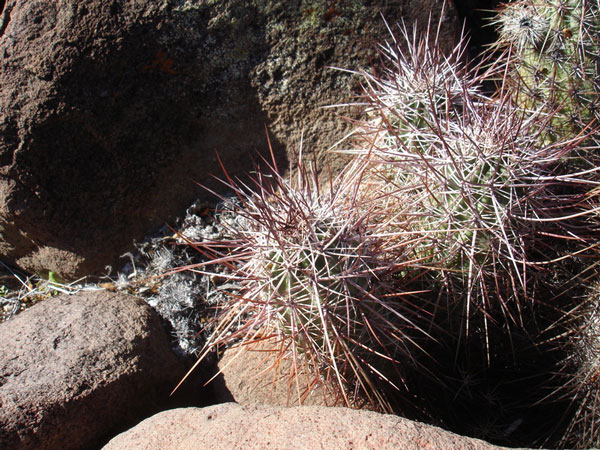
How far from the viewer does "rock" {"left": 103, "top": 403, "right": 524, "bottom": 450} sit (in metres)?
1.63

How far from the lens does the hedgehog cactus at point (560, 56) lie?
7.63ft

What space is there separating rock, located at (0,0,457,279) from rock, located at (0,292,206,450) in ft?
1.88

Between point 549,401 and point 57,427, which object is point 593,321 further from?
point 57,427

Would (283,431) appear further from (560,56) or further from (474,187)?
(560,56)

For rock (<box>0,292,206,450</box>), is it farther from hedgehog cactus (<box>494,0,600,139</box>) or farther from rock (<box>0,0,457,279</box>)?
hedgehog cactus (<box>494,0,600,139</box>)

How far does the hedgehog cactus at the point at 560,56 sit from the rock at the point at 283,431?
142cm

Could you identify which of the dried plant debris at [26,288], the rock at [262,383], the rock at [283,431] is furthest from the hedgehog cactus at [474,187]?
the dried plant debris at [26,288]

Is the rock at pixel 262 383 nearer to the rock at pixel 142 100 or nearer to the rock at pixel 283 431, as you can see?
the rock at pixel 283 431

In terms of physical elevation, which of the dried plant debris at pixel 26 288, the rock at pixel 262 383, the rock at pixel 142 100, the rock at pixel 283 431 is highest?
the rock at pixel 142 100

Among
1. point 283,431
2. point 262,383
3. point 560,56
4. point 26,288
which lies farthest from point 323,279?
point 26,288

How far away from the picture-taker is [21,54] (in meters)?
2.78

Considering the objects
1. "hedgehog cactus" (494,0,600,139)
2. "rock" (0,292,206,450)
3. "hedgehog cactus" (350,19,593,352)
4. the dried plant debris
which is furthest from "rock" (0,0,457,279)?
"hedgehog cactus" (350,19,593,352)

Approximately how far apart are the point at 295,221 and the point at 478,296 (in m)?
0.89

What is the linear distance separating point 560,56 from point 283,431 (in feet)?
6.57
